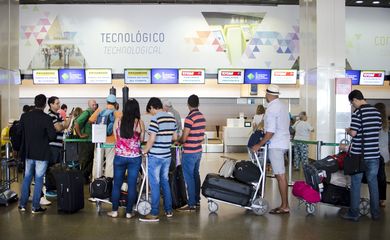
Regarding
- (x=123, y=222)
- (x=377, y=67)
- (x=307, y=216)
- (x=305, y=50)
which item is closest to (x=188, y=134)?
(x=123, y=222)

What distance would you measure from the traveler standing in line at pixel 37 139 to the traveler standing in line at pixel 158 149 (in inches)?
55.5

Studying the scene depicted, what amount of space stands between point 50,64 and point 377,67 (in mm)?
10564

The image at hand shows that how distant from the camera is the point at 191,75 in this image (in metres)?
13.8

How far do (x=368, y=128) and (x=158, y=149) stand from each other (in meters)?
2.63

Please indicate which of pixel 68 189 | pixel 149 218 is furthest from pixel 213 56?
pixel 149 218

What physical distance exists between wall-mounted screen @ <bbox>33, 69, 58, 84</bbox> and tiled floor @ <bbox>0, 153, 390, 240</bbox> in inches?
310

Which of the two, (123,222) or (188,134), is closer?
(123,222)

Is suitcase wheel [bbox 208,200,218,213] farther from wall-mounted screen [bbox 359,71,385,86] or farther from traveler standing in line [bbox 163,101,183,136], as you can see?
wall-mounted screen [bbox 359,71,385,86]

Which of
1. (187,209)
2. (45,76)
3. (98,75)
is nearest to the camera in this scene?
(187,209)

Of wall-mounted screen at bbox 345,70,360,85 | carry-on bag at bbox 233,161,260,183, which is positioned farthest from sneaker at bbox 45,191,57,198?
wall-mounted screen at bbox 345,70,360,85

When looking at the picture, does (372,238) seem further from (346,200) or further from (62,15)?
(62,15)

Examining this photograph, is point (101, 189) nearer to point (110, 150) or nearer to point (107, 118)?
point (107, 118)

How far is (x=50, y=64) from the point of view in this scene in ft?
46.0

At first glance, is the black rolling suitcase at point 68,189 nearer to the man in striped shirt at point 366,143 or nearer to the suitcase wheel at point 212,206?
the suitcase wheel at point 212,206
